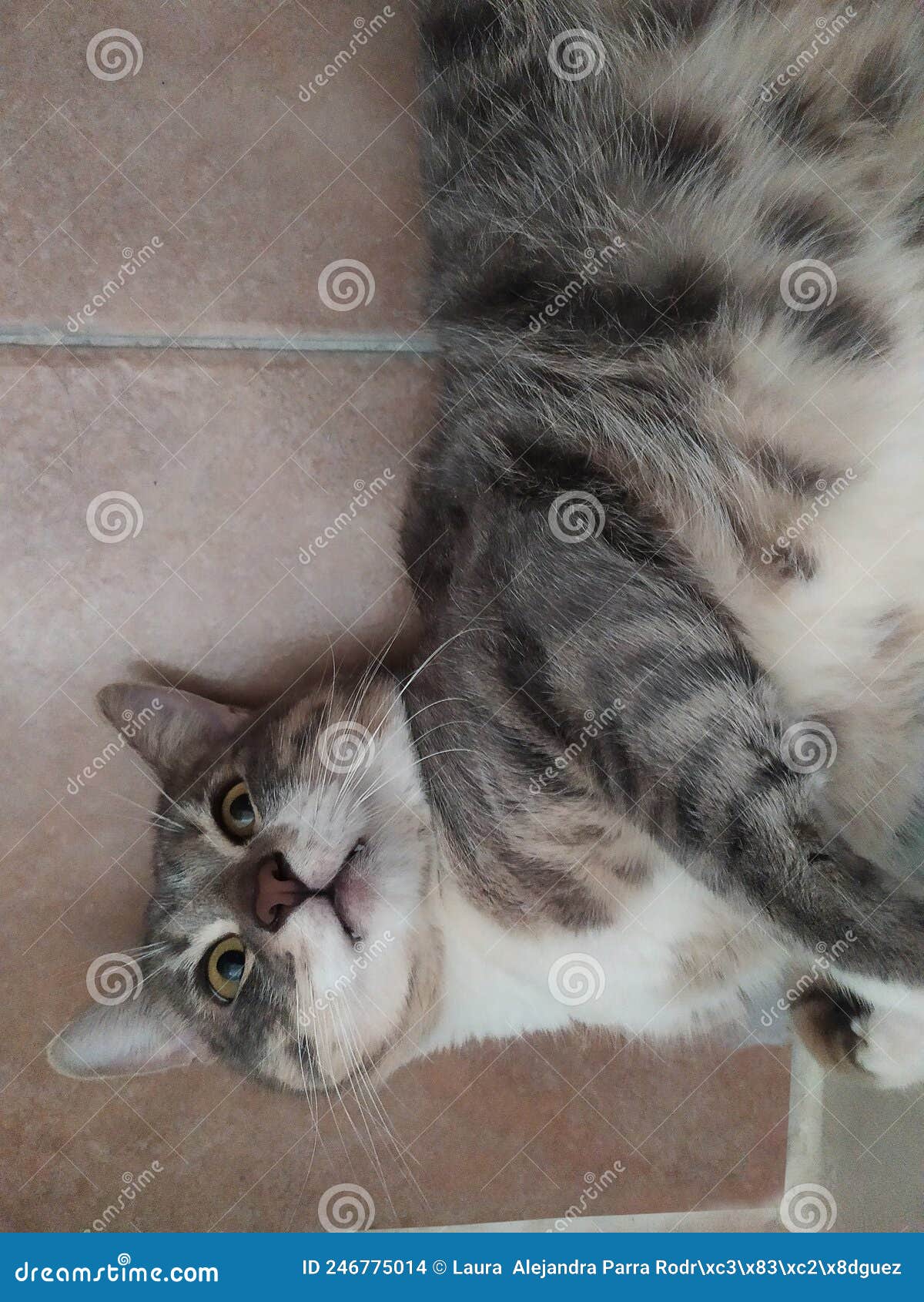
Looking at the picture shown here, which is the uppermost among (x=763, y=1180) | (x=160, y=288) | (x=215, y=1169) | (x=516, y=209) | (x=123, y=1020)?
(x=160, y=288)

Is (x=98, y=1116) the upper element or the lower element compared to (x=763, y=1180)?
upper

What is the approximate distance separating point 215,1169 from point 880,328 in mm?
2001

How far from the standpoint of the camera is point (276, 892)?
1.30 m

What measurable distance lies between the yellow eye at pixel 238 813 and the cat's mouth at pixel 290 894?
14 centimetres

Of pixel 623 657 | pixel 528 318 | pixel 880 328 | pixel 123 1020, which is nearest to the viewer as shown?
pixel 623 657

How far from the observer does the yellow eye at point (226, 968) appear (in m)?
1.40

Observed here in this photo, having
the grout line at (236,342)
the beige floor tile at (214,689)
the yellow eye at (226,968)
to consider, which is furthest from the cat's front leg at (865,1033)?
the grout line at (236,342)

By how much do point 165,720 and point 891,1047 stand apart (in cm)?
137

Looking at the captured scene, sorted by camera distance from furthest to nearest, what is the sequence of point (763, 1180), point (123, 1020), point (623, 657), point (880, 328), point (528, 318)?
point (763, 1180), point (123, 1020), point (528, 318), point (880, 328), point (623, 657)

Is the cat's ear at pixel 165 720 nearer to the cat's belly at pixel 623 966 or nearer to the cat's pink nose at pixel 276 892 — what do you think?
the cat's pink nose at pixel 276 892

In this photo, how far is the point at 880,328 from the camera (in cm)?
127

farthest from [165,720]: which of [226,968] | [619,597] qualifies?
[619,597]

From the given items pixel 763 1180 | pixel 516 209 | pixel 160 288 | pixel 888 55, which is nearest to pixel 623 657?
pixel 516 209

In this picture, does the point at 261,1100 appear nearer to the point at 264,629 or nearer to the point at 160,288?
the point at 264,629
